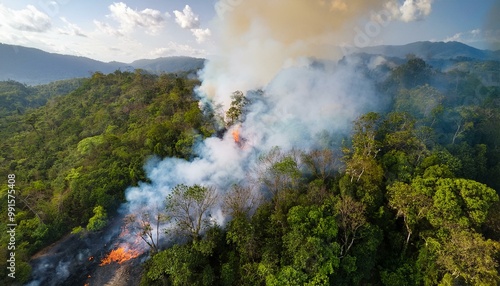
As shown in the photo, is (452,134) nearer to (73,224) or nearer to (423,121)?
→ (423,121)

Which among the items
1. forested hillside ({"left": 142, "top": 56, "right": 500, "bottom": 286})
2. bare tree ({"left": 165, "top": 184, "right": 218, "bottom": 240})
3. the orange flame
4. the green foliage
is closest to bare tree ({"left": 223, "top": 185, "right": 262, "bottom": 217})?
forested hillside ({"left": 142, "top": 56, "right": 500, "bottom": 286})

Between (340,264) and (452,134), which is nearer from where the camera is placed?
(340,264)

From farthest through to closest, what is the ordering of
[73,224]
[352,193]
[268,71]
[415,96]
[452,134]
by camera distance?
[268,71] < [415,96] < [452,134] < [73,224] < [352,193]

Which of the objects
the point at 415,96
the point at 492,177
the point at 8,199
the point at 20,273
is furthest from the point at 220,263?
the point at 415,96

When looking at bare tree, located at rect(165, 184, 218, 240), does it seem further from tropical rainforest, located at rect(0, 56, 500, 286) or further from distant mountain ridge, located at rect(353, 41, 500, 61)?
distant mountain ridge, located at rect(353, 41, 500, 61)

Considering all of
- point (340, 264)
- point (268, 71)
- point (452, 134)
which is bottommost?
point (340, 264)

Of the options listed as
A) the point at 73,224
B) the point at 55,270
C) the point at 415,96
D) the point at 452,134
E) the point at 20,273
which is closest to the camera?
the point at 20,273

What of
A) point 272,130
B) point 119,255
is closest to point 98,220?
point 119,255
